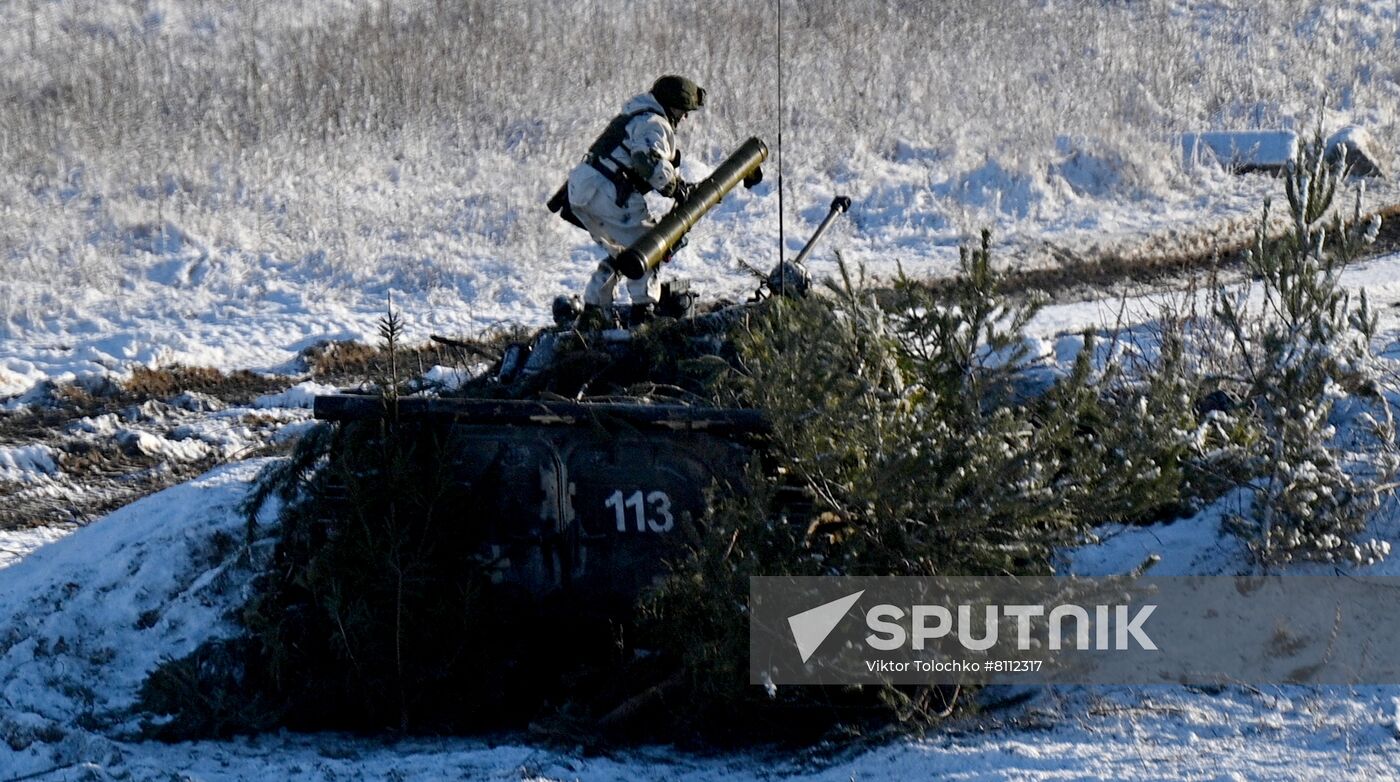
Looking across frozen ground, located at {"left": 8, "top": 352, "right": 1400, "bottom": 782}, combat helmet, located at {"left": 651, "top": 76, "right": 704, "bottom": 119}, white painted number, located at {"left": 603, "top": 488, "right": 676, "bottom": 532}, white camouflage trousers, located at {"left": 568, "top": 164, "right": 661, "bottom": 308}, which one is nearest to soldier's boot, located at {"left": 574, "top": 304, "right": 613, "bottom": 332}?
white camouflage trousers, located at {"left": 568, "top": 164, "right": 661, "bottom": 308}

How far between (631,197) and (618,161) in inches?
8.3

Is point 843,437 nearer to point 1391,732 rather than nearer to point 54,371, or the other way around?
point 1391,732

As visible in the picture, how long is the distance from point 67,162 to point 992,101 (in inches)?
409

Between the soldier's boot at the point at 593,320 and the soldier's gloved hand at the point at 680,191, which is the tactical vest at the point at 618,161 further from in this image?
the soldier's boot at the point at 593,320

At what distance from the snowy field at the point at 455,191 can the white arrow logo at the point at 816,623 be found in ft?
1.20

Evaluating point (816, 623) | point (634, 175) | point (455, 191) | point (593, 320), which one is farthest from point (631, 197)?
point (455, 191)

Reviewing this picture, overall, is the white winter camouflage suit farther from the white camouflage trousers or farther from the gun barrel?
the gun barrel

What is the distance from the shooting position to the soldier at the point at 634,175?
8.00 meters

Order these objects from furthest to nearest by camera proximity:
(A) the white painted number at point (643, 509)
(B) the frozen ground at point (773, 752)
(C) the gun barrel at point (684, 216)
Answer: (C) the gun barrel at point (684, 216) < (A) the white painted number at point (643, 509) < (B) the frozen ground at point (773, 752)

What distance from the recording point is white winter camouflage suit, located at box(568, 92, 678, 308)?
801 cm

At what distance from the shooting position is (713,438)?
583 cm

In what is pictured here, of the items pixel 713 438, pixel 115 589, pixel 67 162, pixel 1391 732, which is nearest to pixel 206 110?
pixel 67 162

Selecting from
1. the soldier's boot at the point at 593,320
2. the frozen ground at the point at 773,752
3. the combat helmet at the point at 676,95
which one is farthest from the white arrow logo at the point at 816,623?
the combat helmet at the point at 676,95

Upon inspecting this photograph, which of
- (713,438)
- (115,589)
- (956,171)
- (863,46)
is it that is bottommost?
(115,589)
